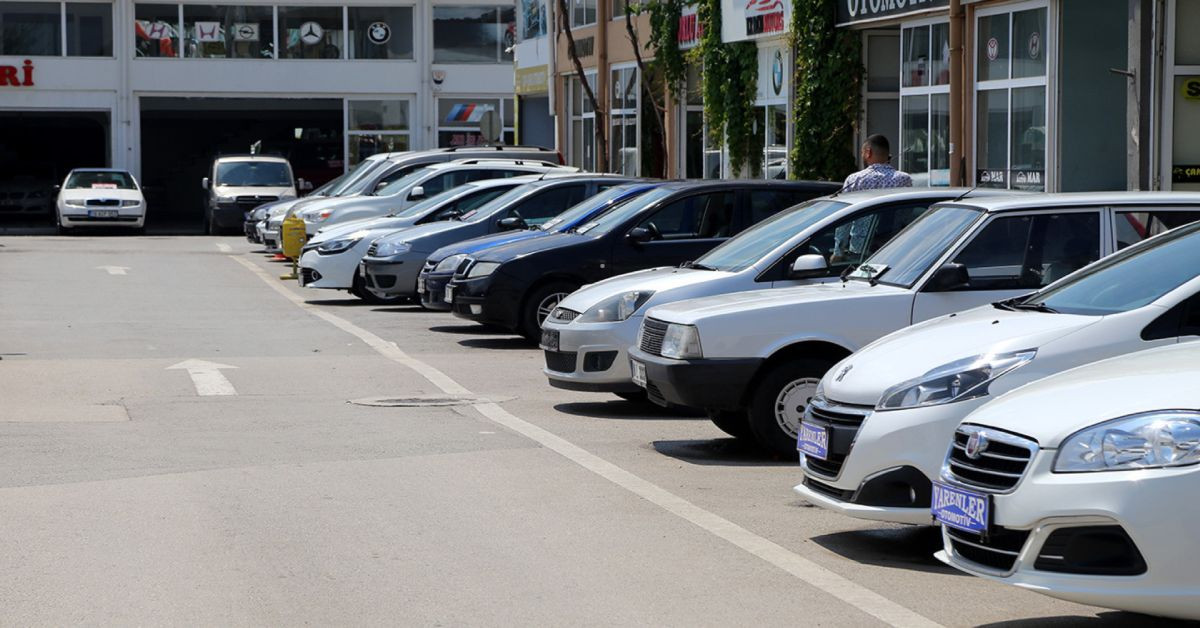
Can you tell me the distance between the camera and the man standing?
14.3 meters

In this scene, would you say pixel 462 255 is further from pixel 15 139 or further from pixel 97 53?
pixel 15 139

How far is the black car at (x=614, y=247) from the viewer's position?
48.0 ft

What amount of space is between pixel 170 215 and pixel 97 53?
7.27 metres

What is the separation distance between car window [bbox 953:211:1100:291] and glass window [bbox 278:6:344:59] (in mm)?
43543

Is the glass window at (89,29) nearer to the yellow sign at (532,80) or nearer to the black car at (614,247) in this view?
the yellow sign at (532,80)

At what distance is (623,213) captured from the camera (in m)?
15.7

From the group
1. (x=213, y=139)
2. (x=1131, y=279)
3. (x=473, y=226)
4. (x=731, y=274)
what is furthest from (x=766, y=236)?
(x=213, y=139)

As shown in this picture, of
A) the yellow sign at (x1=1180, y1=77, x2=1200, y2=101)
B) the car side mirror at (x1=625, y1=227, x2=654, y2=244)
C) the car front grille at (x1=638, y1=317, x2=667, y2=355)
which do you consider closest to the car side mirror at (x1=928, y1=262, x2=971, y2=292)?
the car front grille at (x1=638, y1=317, x2=667, y2=355)

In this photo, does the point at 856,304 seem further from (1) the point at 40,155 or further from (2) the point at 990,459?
(1) the point at 40,155

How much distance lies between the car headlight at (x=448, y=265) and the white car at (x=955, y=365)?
33.5ft

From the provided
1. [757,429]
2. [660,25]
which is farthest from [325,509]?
[660,25]

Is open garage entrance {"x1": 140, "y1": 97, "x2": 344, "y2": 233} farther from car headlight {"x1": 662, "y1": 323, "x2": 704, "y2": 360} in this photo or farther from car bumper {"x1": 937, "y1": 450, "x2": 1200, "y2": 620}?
car bumper {"x1": 937, "y1": 450, "x2": 1200, "y2": 620}

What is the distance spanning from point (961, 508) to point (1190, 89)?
13.3 metres

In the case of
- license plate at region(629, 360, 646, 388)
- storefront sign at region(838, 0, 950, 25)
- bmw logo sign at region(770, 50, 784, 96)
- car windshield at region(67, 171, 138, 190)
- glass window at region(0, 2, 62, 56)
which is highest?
glass window at region(0, 2, 62, 56)
